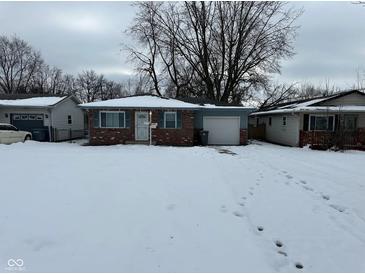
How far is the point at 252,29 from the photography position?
2673cm

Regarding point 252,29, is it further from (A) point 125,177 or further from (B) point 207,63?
(A) point 125,177

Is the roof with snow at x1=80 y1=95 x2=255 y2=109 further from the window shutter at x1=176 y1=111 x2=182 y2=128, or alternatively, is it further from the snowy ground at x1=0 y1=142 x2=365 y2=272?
the snowy ground at x1=0 y1=142 x2=365 y2=272

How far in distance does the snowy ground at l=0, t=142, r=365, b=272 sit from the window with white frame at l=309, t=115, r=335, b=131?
1010 cm

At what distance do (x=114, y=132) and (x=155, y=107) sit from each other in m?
3.01

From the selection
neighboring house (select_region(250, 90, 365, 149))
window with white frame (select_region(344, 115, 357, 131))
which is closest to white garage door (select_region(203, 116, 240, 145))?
neighboring house (select_region(250, 90, 365, 149))

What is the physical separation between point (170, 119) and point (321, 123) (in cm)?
939

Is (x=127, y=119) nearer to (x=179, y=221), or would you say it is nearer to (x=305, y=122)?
(x=305, y=122)

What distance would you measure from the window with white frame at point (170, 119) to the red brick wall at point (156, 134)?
32 centimetres

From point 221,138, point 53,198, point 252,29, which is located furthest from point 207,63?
point 53,198

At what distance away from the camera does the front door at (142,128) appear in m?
16.8

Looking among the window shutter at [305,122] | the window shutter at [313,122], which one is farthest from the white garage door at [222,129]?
the window shutter at [313,122]

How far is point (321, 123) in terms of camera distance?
55.3 ft

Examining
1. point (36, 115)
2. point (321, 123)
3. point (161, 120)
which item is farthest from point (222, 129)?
point (36, 115)

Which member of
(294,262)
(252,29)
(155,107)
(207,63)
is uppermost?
(252,29)
